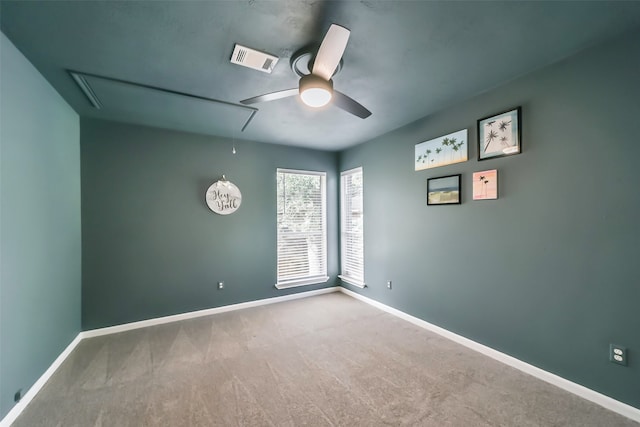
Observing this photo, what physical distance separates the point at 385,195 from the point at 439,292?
1.48 meters

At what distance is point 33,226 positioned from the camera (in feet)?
6.66

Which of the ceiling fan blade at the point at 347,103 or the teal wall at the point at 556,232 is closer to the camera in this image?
the teal wall at the point at 556,232

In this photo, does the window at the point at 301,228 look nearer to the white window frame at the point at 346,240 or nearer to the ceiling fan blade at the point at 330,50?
the white window frame at the point at 346,240

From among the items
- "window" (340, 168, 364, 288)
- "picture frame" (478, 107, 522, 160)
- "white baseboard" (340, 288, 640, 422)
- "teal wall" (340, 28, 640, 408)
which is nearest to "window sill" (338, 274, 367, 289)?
"window" (340, 168, 364, 288)

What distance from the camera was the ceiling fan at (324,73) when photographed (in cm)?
145

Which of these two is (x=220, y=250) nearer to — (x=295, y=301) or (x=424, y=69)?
(x=295, y=301)

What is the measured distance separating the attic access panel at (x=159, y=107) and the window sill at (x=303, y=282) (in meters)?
2.48

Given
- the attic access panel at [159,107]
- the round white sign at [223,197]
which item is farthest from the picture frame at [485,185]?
the round white sign at [223,197]

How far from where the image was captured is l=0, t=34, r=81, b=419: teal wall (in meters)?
1.71

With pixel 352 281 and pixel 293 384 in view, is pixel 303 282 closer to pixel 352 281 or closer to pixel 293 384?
pixel 352 281

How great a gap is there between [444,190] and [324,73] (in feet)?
6.50

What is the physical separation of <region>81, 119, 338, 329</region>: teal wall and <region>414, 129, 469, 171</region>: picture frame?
2090 millimetres

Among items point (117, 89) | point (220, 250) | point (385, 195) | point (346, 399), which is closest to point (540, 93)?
point (385, 195)

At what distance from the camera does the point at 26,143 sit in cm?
196
